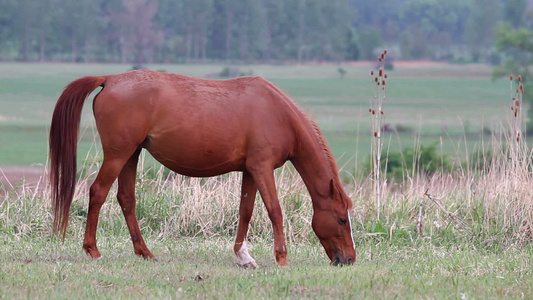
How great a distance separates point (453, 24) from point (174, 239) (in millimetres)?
112897

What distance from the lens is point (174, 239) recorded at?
937 centimetres

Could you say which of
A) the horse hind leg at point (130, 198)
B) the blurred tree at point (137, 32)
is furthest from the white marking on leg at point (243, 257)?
the blurred tree at point (137, 32)

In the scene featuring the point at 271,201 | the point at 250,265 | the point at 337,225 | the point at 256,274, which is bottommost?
the point at 250,265

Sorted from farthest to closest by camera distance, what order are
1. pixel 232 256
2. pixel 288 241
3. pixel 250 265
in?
pixel 288 241
pixel 232 256
pixel 250 265

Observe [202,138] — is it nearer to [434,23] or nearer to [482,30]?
[482,30]

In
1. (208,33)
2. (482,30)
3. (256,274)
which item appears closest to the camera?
(256,274)

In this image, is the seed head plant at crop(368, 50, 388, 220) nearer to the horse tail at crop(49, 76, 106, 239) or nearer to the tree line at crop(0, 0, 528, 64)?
the horse tail at crop(49, 76, 106, 239)

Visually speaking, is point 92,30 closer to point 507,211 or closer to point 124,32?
point 124,32

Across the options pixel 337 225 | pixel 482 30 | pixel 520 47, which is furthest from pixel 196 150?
pixel 482 30

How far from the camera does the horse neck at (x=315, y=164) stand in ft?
25.2

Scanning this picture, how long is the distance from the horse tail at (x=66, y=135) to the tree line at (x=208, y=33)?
7016 cm

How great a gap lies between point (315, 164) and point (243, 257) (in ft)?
3.15

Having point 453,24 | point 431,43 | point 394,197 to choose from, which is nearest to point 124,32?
point 431,43

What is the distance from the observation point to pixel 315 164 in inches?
303
